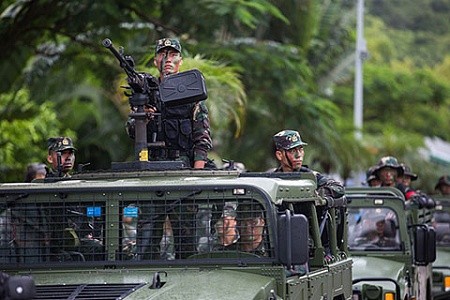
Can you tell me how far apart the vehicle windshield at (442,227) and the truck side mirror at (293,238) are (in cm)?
909

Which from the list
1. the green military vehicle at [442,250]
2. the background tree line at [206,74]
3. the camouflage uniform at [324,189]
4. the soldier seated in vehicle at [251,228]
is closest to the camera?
the soldier seated in vehicle at [251,228]

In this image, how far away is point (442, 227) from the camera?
17469 mm

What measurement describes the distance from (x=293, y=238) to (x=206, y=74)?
7.77 metres

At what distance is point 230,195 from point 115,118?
1859 centimetres

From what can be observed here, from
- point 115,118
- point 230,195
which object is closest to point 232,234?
point 230,195

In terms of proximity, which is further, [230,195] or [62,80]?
[62,80]

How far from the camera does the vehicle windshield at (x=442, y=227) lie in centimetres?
1730

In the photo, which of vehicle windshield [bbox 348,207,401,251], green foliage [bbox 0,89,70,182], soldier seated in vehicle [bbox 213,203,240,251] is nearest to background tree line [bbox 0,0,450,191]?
green foliage [bbox 0,89,70,182]

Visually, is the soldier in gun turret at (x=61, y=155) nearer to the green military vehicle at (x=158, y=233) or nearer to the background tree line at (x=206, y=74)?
the green military vehicle at (x=158, y=233)

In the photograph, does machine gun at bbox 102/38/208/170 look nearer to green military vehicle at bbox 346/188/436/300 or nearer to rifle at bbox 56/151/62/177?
rifle at bbox 56/151/62/177

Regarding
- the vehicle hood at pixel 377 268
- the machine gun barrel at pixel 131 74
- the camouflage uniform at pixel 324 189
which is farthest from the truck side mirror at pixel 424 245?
the machine gun barrel at pixel 131 74

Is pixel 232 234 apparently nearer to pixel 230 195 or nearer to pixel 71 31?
pixel 230 195

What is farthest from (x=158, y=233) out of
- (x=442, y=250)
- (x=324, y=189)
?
(x=442, y=250)

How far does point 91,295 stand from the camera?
815 cm
